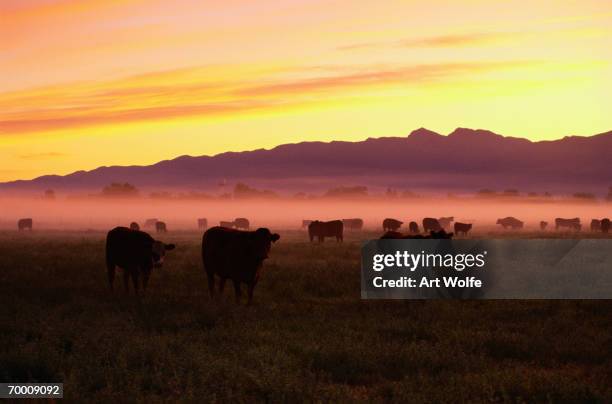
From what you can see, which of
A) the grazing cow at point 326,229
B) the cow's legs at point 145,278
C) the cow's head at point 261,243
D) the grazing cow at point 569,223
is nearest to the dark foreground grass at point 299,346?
the cow's legs at point 145,278

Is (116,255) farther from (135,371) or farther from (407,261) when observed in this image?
(135,371)

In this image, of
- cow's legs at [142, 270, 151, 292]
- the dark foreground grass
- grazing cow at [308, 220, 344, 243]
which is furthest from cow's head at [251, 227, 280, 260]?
grazing cow at [308, 220, 344, 243]

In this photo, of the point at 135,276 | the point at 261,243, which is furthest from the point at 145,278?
the point at 261,243

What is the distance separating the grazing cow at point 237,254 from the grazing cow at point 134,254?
1580 mm

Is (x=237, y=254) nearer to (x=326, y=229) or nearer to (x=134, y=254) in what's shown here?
(x=134, y=254)

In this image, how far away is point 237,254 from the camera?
20.5 m

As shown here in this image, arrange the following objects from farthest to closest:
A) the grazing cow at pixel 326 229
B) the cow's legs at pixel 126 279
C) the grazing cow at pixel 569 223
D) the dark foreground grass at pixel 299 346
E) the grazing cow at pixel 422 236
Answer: the grazing cow at pixel 569 223
the grazing cow at pixel 326 229
the grazing cow at pixel 422 236
the cow's legs at pixel 126 279
the dark foreground grass at pixel 299 346

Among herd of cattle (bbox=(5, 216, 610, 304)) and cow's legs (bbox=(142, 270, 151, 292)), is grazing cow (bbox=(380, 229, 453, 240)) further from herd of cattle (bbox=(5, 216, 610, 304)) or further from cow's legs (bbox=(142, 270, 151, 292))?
cow's legs (bbox=(142, 270, 151, 292))

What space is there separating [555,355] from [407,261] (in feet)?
31.1

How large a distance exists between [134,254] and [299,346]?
952 cm

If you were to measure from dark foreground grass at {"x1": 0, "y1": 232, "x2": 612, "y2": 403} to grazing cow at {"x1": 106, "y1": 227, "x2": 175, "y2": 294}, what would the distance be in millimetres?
700

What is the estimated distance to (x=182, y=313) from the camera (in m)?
17.6

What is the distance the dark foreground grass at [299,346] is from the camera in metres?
11.1

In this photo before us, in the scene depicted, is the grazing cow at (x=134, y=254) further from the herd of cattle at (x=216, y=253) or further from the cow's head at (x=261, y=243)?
the cow's head at (x=261, y=243)
